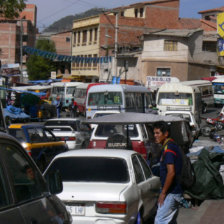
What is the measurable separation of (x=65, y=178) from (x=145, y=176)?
1502mm

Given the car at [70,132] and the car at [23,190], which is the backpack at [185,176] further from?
the car at [70,132]

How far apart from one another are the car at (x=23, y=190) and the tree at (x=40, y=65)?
3082 inches

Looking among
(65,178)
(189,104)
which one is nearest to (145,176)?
(65,178)

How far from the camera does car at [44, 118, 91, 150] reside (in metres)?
20.6

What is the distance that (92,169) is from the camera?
802 centimetres

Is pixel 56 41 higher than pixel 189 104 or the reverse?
higher

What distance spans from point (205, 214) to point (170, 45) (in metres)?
48.0

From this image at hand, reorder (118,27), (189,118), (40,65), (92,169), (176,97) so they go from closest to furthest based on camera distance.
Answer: (92,169)
(189,118)
(176,97)
(118,27)
(40,65)

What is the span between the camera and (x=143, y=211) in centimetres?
807

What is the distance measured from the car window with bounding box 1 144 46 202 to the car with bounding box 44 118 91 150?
50.3 ft

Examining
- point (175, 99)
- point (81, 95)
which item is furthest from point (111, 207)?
point (81, 95)

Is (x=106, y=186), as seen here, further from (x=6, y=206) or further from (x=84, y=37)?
(x=84, y=37)

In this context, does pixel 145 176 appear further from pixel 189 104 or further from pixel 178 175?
pixel 189 104

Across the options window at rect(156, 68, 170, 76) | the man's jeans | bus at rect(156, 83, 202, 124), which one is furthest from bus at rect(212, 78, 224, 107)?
the man's jeans
